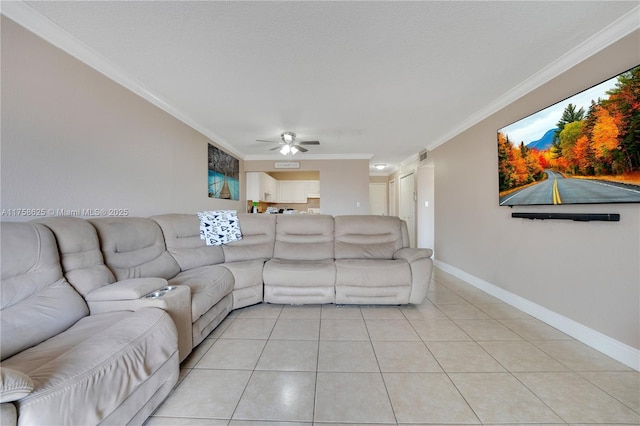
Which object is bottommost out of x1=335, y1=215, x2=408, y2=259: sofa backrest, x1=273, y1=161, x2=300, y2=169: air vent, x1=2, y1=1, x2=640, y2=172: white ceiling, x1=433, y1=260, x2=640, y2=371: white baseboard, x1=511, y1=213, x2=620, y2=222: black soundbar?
x1=433, y1=260, x2=640, y2=371: white baseboard

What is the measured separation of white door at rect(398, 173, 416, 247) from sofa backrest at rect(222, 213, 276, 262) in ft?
12.7

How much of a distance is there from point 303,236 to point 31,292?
7.65ft

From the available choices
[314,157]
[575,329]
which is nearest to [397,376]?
[575,329]

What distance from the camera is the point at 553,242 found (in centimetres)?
217

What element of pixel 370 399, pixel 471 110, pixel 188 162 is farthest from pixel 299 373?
pixel 471 110

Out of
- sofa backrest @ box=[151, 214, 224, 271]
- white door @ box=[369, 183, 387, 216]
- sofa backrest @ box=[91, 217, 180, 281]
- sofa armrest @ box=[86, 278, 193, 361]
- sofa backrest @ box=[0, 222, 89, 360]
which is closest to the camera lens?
sofa backrest @ box=[0, 222, 89, 360]

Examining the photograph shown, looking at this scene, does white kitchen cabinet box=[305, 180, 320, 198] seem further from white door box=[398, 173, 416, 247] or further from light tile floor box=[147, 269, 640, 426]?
light tile floor box=[147, 269, 640, 426]

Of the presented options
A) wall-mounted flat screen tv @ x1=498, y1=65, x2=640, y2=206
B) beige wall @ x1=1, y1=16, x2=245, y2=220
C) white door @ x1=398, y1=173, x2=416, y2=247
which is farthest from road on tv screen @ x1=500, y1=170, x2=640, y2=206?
beige wall @ x1=1, y1=16, x2=245, y2=220

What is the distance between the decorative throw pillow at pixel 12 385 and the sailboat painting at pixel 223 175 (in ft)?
11.6

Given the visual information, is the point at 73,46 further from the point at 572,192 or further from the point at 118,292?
the point at 572,192

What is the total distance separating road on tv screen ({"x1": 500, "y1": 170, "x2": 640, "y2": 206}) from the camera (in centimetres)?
162

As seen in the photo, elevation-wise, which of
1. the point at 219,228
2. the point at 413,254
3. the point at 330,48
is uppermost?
the point at 330,48

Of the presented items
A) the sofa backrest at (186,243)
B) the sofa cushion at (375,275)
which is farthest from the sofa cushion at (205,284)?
the sofa cushion at (375,275)

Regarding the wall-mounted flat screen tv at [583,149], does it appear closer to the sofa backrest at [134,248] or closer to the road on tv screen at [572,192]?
the road on tv screen at [572,192]
